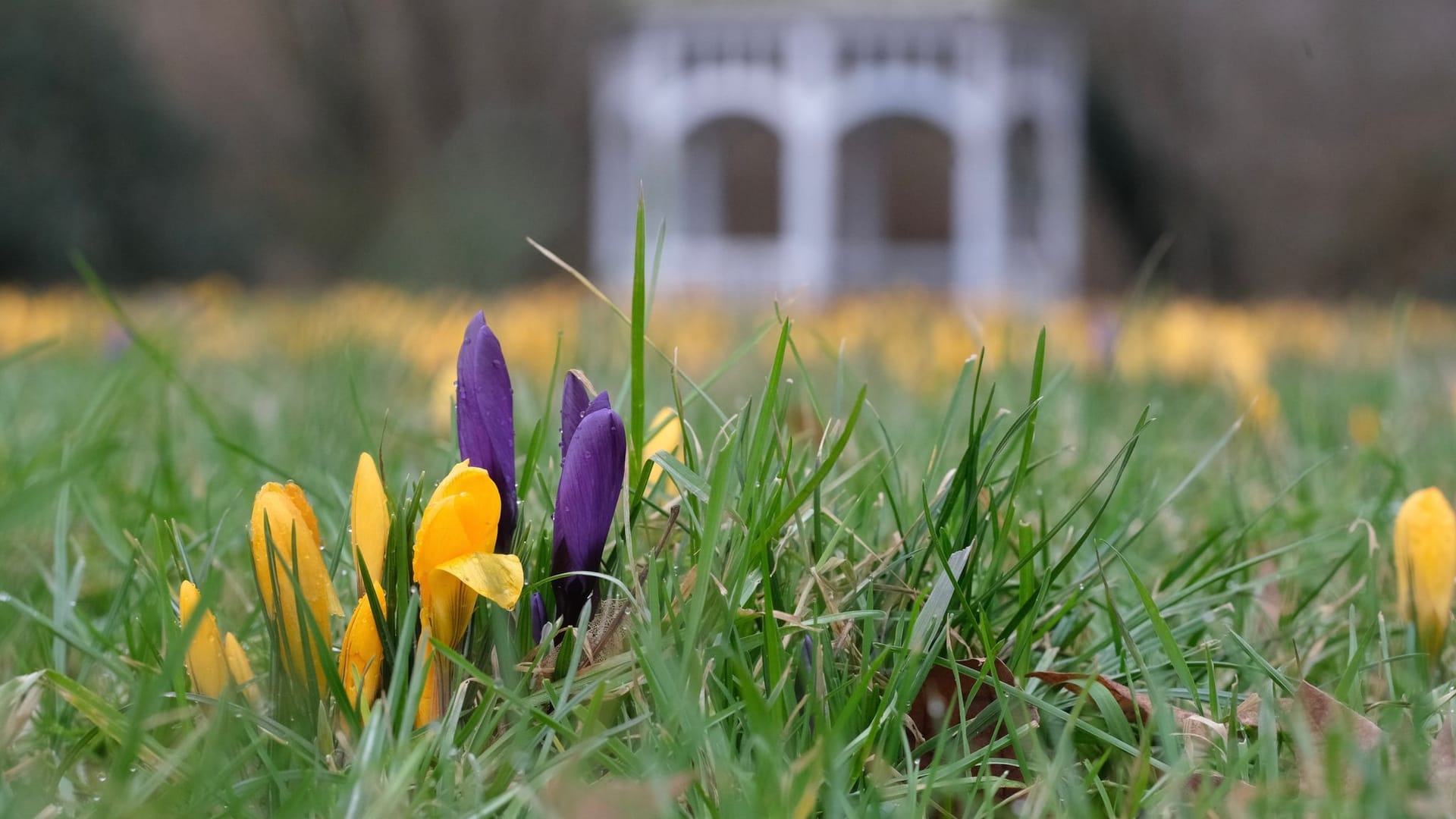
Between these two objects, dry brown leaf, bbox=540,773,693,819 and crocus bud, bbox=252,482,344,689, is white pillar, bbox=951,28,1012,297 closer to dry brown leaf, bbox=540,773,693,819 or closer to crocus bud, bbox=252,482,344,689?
crocus bud, bbox=252,482,344,689

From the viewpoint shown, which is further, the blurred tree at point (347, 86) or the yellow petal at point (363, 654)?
the blurred tree at point (347, 86)

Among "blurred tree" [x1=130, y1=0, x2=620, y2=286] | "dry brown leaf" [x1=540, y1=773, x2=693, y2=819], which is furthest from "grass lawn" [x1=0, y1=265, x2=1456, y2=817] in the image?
"blurred tree" [x1=130, y1=0, x2=620, y2=286]

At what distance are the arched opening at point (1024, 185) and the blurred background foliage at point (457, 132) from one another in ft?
2.43

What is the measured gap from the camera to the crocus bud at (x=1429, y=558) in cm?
85

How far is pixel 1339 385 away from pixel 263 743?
285cm

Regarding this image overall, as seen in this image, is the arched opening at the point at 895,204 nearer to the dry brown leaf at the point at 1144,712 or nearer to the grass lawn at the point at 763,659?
the grass lawn at the point at 763,659

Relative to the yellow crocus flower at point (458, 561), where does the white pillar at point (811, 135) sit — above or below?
above

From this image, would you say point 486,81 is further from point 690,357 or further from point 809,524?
point 809,524

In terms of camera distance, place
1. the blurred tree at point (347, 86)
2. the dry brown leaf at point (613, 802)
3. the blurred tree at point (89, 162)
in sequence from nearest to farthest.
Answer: the dry brown leaf at point (613, 802) → the blurred tree at point (89, 162) → the blurred tree at point (347, 86)

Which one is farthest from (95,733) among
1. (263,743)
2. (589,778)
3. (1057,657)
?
(1057,657)

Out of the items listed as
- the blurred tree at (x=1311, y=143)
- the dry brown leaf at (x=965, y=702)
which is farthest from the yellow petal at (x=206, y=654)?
the blurred tree at (x=1311, y=143)

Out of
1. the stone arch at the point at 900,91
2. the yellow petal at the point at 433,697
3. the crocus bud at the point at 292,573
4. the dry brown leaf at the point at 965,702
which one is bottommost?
the dry brown leaf at the point at 965,702

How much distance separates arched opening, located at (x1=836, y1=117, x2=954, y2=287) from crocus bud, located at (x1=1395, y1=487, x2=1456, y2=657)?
9.16m

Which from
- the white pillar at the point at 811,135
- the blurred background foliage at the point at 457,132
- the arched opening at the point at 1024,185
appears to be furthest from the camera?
the arched opening at the point at 1024,185
